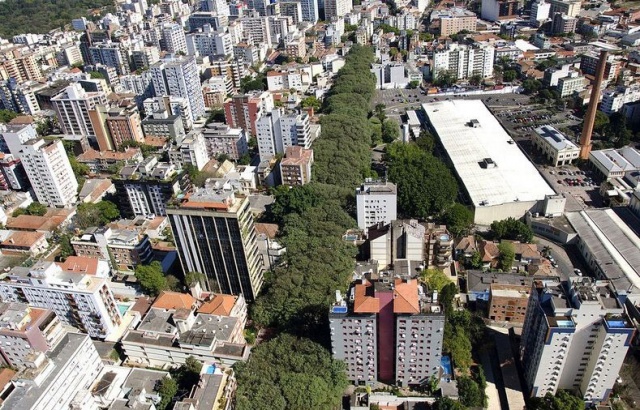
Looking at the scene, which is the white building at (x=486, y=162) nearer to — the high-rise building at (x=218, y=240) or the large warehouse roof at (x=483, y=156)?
the large warehouse roof at (x=483, y=156)

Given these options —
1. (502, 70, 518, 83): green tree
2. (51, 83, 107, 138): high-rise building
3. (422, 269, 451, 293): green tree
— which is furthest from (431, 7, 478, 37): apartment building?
(422, 269, 451, 293): green tree

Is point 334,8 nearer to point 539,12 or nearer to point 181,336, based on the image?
point 539,12

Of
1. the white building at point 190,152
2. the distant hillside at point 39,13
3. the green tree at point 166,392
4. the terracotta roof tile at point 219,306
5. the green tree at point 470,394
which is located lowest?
the green tree at point 470,394

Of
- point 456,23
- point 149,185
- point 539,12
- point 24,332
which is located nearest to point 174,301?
point 24,332

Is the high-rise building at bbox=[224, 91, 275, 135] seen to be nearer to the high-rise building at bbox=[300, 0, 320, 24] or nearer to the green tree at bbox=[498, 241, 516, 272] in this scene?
the green tree at bbox=[498, 241, 516, 272]

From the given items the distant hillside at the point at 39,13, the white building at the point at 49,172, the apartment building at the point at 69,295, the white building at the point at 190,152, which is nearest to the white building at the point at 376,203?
the white building at the point at 190,152
